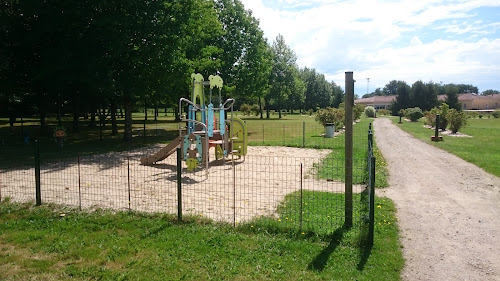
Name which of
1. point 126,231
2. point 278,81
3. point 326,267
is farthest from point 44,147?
point 278,81

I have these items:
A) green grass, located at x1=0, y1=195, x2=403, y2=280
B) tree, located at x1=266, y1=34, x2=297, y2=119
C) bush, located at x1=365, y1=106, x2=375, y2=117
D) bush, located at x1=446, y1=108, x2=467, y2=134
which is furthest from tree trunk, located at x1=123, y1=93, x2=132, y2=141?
bush, located at x1=365, y1=106, x2=375, y2=117

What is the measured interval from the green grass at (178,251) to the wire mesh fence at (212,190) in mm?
529

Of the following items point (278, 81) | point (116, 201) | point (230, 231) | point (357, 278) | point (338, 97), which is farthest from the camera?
point (338, 97)

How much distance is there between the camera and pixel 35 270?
15.0ft

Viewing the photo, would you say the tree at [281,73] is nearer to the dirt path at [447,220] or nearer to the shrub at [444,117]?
the shrub at [444,117]

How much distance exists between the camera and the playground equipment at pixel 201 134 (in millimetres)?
11617

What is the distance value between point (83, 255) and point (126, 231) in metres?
0.99

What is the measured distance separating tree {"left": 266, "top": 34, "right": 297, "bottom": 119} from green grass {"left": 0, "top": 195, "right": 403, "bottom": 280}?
57327mm

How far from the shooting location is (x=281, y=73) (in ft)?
210

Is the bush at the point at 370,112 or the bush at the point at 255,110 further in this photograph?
the bush at the point at 255,110

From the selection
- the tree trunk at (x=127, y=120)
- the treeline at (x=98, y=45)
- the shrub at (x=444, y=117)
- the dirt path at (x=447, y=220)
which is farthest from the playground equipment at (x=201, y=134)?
the shrub at (x=444, y=117)

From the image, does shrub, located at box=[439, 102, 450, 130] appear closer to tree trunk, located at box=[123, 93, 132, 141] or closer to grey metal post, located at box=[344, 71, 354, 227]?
tree trunk, located at box=[123, 93, 132, 141]

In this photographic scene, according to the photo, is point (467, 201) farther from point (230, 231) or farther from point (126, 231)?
point (126, 231)

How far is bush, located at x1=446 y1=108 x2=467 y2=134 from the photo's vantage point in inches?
1023
